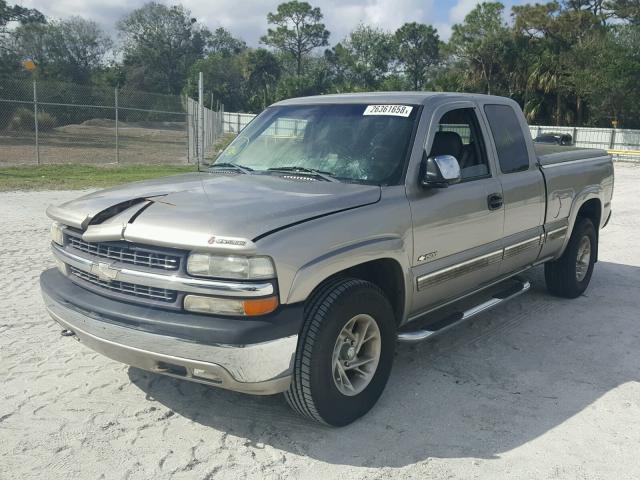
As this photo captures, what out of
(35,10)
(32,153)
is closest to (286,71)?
(35,10)

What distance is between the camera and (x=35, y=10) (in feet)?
206

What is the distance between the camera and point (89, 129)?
36.6 meters

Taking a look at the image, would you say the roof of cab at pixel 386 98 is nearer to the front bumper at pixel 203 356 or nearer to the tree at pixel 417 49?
the front bumper at pixel 203 356

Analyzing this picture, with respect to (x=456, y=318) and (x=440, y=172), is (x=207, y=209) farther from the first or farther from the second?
(x=456, y=318)

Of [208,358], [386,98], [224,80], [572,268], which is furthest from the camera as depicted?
[224,80]

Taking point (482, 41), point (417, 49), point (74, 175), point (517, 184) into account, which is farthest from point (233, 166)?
point (417, 49)

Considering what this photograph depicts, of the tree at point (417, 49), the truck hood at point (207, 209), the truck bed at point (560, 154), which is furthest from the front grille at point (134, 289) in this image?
the tree at point (417, 49)

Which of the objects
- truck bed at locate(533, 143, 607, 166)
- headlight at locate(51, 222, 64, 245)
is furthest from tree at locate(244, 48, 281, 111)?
headlight at locate(51, 222, 64, 245)

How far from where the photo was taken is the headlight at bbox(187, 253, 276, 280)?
3.05m

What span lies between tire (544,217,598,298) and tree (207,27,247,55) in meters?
104

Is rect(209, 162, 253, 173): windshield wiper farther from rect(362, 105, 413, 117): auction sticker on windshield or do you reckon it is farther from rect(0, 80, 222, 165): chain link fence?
rect(0, 80, 222, 165): chain link fence

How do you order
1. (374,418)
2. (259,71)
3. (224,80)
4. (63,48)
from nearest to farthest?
(374,418)
(63,48)
(224,80)
(259,71)

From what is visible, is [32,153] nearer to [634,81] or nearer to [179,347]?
[179,347]

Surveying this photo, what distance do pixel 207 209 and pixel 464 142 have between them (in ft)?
7.39
